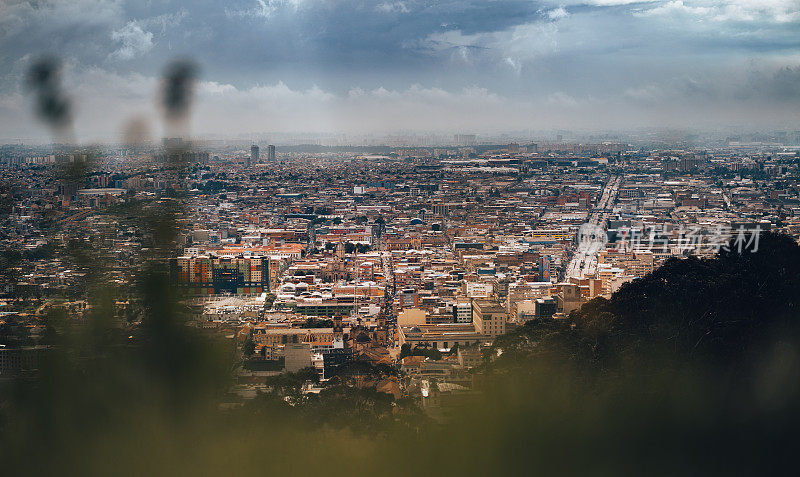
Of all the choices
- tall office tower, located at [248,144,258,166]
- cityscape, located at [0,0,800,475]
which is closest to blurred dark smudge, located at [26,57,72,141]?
cityscape, located at [0,0,800,475]

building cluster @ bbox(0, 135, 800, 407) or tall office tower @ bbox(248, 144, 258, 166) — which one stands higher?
tall office tower @ bbox(248, 144, 258, 166)

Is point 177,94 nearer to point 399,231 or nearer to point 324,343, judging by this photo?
point 324,343

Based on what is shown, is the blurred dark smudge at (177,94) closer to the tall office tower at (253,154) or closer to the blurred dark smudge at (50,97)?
the blurred dark smudge at (50,97)

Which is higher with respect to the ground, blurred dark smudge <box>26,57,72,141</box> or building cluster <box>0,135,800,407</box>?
blurred dark smudge <box>26,57,72,141</box>

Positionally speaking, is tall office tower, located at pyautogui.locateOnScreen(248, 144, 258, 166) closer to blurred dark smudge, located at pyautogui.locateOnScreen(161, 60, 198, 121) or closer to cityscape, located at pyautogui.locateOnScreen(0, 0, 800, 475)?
cityscape, located at pyautogui.locateOnScreen(0, 0, 800, 475)

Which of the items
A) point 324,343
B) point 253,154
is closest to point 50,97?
point 324,343

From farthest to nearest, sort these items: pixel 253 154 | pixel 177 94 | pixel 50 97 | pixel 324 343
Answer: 1. pixel 253 154
2. pixel 324 343
3. pixel 50 97
4. pixel 177 94

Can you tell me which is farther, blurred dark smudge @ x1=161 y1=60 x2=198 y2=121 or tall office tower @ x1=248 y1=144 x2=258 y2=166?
tall office tower @ x1=248 y1=144 x2=258 y2=166

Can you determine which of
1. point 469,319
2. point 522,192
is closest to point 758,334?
point 469,319

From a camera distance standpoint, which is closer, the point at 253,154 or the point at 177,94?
the point at 177,94

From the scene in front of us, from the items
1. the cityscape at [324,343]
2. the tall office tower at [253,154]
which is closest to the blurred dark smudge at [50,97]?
the cityscape at [324,343]

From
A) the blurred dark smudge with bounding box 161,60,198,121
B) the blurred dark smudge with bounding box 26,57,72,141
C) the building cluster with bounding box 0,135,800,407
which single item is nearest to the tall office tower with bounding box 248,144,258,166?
the building cluster with bounding box 0,135,800,407

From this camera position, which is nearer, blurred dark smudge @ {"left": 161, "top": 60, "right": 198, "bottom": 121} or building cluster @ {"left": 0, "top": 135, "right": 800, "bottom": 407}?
blurred dark smudge @ {"left": 161, "top": 60, "right": 198, "bottom": 121}
